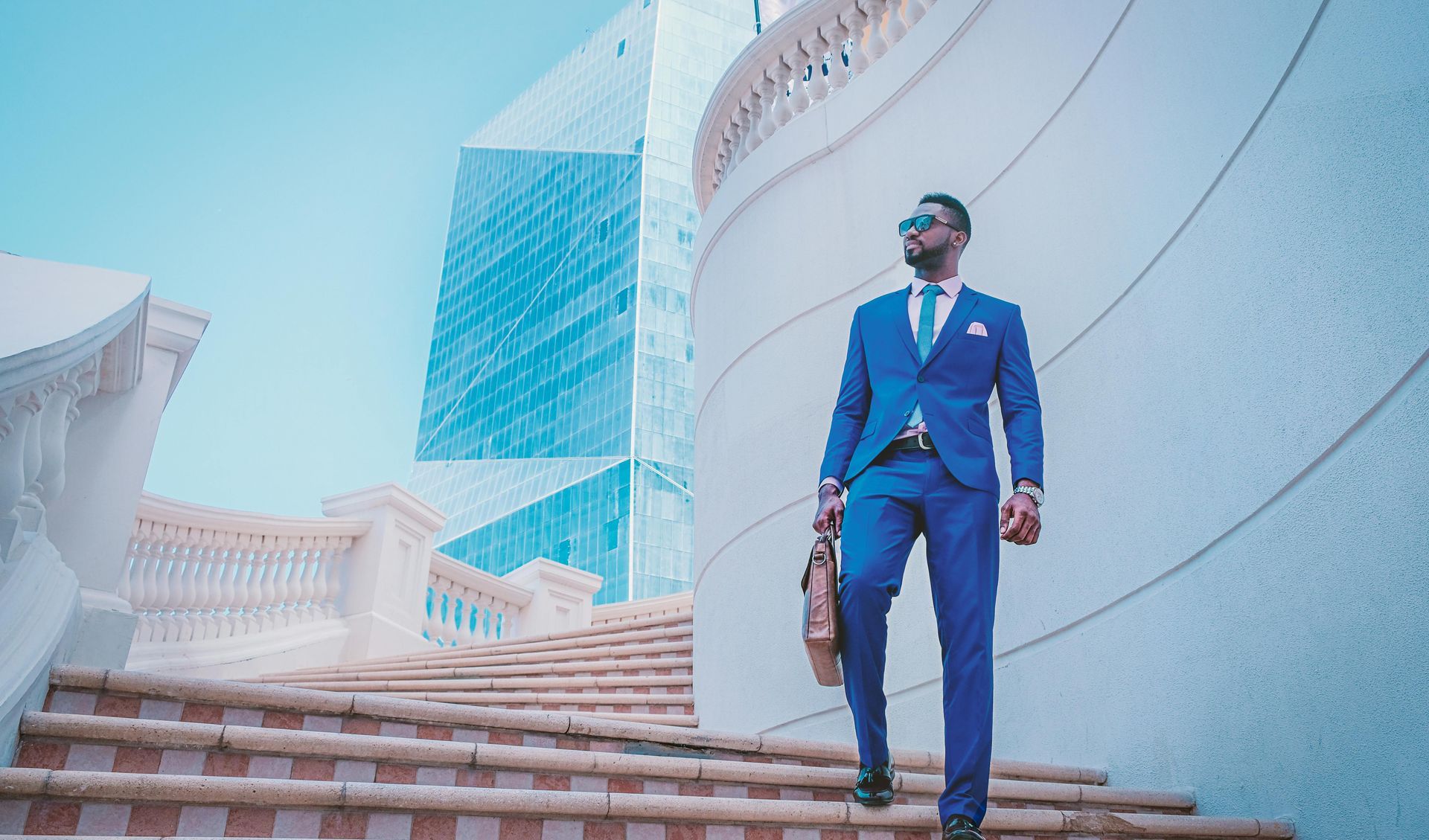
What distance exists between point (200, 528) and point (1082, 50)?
19.2 ft

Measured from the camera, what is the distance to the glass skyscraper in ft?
191

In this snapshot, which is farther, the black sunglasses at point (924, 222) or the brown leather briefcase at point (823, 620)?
the black sunglasses at point (924, 222)

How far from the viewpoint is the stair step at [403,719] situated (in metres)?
2.67

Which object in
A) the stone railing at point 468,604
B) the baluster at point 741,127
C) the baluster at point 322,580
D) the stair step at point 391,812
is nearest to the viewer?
the stair step at point 391,812

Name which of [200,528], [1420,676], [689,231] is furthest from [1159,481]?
[689,231]

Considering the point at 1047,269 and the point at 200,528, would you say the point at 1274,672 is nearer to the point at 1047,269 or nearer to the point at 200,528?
the point at 1047,269

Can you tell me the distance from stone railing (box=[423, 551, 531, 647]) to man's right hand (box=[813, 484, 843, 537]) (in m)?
6.37

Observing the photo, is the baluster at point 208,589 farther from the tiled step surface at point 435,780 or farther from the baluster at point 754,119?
the tiled step surface at point 435,780

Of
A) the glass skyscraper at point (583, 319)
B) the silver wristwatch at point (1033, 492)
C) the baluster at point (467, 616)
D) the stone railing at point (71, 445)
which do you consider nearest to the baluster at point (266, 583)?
the baluster at point (467, 616)

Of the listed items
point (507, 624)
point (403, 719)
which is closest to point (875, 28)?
point (403, 719)

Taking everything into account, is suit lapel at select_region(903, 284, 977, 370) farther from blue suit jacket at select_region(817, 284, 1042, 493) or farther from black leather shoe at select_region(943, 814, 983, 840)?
black leather shoe at select_region(943, 814, 983, 840)

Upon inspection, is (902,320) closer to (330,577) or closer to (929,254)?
(929,254)

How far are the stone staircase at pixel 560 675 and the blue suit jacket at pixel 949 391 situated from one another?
2.54 metres

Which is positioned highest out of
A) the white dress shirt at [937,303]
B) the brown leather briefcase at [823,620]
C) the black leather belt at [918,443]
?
the white dress shirt at [937,303]
